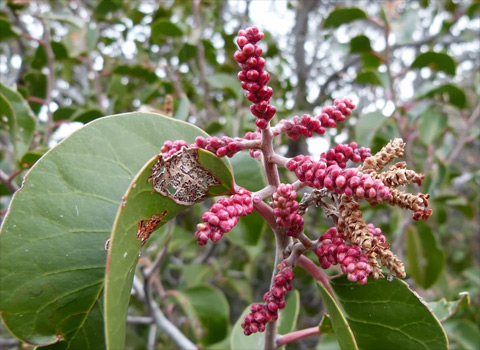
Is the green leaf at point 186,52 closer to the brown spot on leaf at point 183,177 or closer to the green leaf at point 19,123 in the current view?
the green leaf at point 19,123

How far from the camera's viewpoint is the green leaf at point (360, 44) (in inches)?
89.2

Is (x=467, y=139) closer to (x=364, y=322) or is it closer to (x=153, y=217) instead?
(x=364, y=322)

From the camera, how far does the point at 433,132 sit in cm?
234

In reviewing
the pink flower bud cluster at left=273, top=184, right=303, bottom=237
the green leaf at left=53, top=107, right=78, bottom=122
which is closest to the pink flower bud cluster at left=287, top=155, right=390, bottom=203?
the pink flower bud cluster at left=273, top=184, right=303, bottom=237

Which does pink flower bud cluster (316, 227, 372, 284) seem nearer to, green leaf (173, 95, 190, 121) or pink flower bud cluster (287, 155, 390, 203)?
pink flower bud cluster (287, 155, 390, 203)

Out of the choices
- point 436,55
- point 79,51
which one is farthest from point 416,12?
point 79,51

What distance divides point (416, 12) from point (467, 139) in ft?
2.65

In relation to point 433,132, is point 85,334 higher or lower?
higher

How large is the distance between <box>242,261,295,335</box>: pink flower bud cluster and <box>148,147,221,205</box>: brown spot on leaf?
0.21 meters

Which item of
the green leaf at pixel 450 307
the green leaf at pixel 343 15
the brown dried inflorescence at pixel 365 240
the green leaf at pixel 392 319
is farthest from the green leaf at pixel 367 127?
the brown dried inflorescence at pixel 365 240

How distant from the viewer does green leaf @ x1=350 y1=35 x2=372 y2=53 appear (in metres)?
2.27

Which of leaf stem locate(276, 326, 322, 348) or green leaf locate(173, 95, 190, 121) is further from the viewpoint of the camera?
green leaf locate(173, 95, 190, 121)

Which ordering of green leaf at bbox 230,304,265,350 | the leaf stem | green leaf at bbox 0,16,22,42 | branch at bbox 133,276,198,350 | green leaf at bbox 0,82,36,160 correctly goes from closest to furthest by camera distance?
the leaf stem → green leaf at bbox 230,304,265,350 → green leaf at bbox 0,82,36,160 → branch at bbox 133,276,198,350 → green leaf at bbox 0,16,22,42

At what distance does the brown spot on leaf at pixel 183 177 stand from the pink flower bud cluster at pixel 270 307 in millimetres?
211
